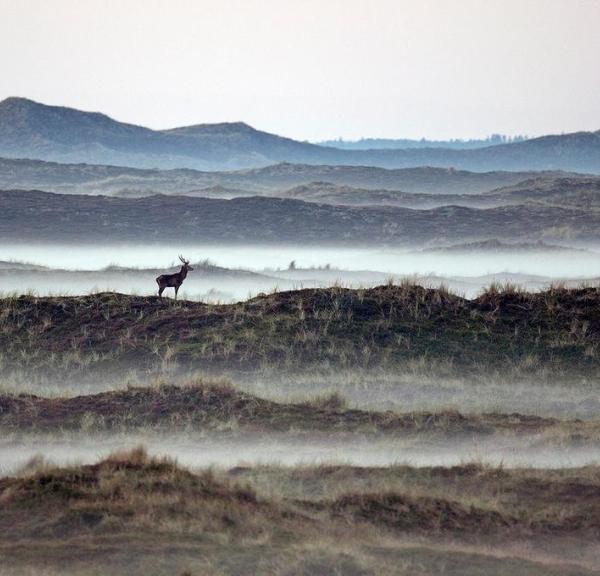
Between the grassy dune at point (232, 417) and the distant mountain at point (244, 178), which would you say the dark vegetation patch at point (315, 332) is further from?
the distant mountain at point (244, 178)

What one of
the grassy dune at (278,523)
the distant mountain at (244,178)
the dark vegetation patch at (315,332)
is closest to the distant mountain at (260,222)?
the distant mountain at (244,178)

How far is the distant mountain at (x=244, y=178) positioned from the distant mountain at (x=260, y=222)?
125 ft

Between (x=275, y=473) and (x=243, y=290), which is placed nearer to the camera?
(x=275, y=473)

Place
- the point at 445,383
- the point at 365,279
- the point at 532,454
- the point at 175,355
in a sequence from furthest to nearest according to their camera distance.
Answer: the point at 365,279
the point at 175,355
the point at 445,383
the point at 532,454

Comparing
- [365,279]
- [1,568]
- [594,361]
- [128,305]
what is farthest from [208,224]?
[1,568]

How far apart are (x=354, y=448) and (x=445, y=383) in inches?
243

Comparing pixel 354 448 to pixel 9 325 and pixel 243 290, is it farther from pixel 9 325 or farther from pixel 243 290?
pixel 243 290

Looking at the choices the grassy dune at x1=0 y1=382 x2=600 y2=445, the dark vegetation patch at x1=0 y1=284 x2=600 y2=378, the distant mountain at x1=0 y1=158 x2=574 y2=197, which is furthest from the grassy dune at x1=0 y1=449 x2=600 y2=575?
the distant mountain at x1=0 y1=158 x2=574 y2=197

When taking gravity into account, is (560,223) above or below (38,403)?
above

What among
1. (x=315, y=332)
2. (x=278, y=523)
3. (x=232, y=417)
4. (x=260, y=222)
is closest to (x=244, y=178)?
(x=260, y=222)

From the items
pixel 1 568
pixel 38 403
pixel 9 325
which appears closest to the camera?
pixel 1 568

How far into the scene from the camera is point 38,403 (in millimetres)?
19547

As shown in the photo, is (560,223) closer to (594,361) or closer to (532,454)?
(594,361)

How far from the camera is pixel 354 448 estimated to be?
16.9 metres
